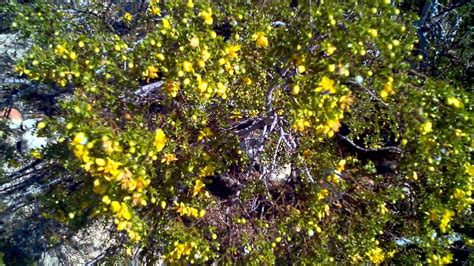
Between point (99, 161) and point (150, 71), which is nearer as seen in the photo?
point (99, 161)

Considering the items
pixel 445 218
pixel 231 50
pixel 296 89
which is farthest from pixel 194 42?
pixel 445 218

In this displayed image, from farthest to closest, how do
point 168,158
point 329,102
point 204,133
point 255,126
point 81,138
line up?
point 255,126
point 204,133
point 168,158
point 329,102
point 81,138

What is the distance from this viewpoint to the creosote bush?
1916 millimetres

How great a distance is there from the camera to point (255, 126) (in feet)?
9.37

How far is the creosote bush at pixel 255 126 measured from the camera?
6.29ft

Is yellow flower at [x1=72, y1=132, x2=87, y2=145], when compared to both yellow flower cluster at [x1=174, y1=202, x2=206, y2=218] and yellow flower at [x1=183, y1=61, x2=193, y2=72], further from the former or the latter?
yellow flower cluster at [x1=174, y1=202, x2=206, y2=218]

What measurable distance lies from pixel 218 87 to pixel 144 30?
1400 millimetres

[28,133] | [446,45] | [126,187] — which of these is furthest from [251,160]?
[28,133]

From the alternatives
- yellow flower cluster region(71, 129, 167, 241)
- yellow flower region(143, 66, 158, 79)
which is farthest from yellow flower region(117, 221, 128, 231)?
yellow flower region(143, 66, 158, 79)

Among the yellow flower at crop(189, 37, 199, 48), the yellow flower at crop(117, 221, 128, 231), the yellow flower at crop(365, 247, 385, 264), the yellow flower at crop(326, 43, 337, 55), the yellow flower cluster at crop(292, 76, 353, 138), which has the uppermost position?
the yellow flower at crop(326, 43, 337, 55)

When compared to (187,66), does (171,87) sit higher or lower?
lower

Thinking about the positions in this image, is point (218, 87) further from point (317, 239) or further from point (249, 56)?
point (317, 239)

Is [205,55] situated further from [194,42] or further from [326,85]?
[326,85]

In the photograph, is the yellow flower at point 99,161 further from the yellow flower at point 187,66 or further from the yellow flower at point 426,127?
the yellow flower at point 426,127
